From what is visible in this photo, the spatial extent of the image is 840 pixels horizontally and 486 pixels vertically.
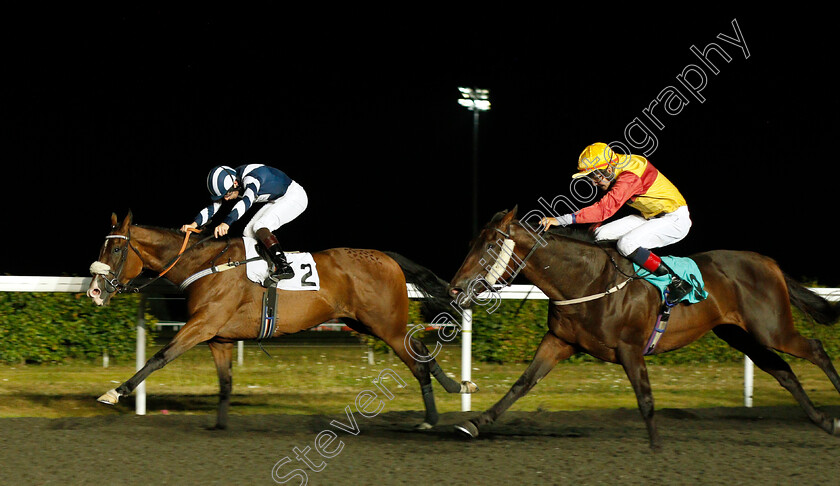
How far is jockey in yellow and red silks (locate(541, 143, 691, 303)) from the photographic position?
476 cm

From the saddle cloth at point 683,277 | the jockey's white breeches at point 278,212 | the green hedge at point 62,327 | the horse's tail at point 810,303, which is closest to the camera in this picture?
the saddle cloth at point 683,277

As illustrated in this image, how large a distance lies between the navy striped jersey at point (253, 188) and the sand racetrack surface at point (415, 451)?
142cm

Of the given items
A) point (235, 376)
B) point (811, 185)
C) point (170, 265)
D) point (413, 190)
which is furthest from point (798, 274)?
point (170, 265)

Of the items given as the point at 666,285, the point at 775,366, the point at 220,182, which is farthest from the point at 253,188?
the point at 775,366

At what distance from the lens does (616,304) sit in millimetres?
4688

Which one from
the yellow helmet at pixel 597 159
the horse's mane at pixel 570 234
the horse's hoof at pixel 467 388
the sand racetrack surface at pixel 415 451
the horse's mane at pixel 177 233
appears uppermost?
the yellow helmet at pixel 597 159

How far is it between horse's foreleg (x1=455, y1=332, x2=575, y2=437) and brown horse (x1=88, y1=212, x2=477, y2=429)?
663mm

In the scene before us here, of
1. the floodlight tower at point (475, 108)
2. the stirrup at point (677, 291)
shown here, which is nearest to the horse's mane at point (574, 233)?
the stirrup at point (677, 291)

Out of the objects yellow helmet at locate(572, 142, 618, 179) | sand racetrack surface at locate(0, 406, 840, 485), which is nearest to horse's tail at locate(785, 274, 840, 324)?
sand racetrack surface at locate(0, 406, 840, 485)

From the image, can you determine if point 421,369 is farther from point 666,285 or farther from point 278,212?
point 666,285

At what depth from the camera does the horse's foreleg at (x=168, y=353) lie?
463 centimetres

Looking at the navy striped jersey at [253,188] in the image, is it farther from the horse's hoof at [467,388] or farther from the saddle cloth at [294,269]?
the horse's hoof at [467,388]

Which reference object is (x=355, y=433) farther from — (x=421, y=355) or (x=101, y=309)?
(x=101, y=309)

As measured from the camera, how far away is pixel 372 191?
123 ft
